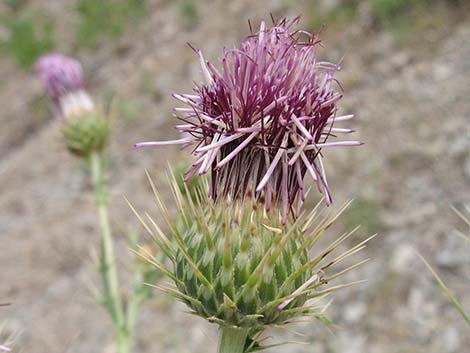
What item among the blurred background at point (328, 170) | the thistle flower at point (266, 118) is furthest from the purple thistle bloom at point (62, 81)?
the thistle flower at point (266, 118)

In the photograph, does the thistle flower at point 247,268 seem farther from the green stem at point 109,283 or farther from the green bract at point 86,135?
the green bract at point 86,135

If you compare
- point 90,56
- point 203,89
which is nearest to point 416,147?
point 203,89

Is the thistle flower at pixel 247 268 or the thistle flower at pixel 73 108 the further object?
the thistle flower at pixel 73 108

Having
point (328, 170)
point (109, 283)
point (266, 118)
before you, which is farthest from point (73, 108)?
point (266, 118)

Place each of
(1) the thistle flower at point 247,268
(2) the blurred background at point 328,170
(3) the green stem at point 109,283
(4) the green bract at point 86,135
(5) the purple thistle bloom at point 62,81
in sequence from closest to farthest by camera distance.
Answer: (1) the thistle flower at point 247,268, (3) the green stem at point 109,283, (4) the green bract at point 86,135, (5) the purple thistle bloom at point 62,81, (2) the blurred background at point 328,170

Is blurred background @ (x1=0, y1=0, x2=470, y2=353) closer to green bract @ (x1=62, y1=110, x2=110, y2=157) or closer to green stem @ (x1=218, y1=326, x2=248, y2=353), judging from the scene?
green bract @ (x1=62, y1=110, x2=110, y2=157)

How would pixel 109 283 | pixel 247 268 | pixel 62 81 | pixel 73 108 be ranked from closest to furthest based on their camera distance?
pixel 247 268 → pixel 109 283 → pixel 73 108 → pixel 62 81

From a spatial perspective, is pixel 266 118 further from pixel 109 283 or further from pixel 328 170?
pixel 328 170

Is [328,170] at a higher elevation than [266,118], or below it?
higher
